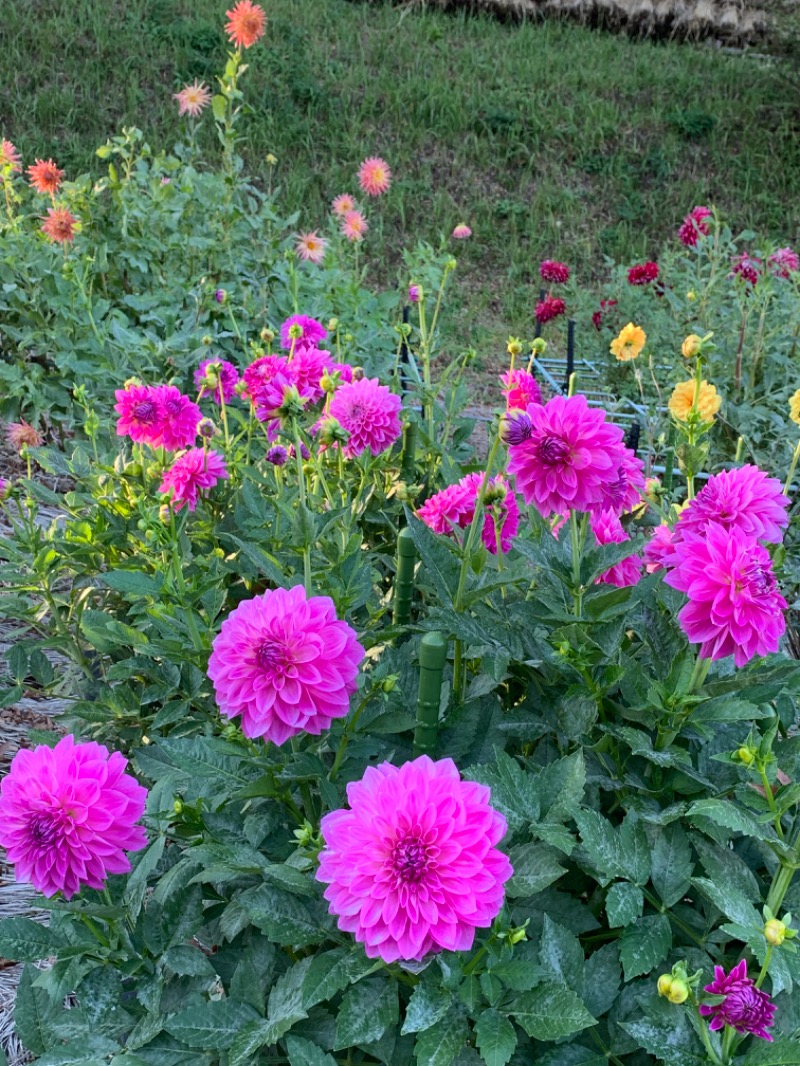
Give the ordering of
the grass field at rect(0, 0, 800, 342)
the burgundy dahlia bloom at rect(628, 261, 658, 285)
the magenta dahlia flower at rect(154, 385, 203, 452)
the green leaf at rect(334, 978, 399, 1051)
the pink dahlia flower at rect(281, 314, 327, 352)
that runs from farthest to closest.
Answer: the grass field at rect(0, 0, 800, 342)
the burgundy dahlia bloom at rect(628, 261, 658, 285)
the pink dahlia flower at rect(281, 314, 327, 352)
the magenta dahlia flower at rect(154, 385, 203, 452)
the green leaf at rect(334, 978, 399, 1051)

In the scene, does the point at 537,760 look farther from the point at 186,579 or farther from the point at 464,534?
the point at 186,579

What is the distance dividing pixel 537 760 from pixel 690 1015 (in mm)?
275

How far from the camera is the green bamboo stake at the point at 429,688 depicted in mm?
783

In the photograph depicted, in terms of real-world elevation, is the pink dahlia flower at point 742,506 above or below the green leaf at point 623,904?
above

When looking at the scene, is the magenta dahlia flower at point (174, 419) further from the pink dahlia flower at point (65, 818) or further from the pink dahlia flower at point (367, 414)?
the pink dahlia flower at point (65, 818)

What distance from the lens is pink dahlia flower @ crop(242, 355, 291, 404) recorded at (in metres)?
1.34

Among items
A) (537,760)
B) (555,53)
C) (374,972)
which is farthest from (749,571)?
(555,53)

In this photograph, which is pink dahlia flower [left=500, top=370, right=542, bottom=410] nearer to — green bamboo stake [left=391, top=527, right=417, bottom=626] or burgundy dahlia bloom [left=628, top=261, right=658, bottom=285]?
green bamboo stake [left=391, top=527, right=417, bottom=626]

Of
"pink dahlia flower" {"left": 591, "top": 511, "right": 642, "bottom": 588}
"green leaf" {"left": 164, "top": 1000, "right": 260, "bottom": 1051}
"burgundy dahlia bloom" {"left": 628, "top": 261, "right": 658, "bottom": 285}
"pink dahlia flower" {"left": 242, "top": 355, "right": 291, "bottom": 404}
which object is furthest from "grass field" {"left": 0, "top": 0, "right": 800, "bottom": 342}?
"green leaf" {"left": 164, "top": 1000, "right": 260, "bottom": 1051}

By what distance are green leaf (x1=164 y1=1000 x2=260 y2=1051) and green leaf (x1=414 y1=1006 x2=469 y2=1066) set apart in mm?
151

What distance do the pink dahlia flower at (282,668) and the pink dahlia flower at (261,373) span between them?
25.8 inches

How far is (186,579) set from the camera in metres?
1.20

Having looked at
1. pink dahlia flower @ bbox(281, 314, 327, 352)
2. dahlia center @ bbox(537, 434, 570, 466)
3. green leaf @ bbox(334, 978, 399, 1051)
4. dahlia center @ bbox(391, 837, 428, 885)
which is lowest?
green leaf @ bbox(334, 978, 399, 1051)

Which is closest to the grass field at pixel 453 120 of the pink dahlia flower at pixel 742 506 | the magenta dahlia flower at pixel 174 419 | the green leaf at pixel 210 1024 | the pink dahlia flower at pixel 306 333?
the pink dahlia flower at pixel 306 333
